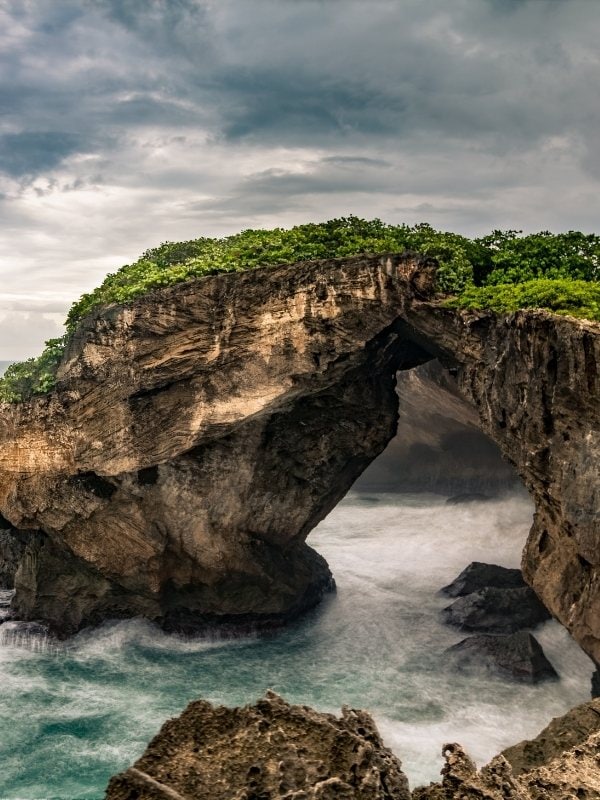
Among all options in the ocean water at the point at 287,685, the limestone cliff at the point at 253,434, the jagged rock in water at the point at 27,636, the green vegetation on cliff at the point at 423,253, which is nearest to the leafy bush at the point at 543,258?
the green vegetation on cliff at the point at 423,253

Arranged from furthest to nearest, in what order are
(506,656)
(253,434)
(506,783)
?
(253,434) → (506,656) → (506,783)

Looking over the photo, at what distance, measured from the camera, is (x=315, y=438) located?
20.4 metres

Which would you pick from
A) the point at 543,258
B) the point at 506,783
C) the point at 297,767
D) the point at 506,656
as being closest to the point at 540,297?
the point at 543,258

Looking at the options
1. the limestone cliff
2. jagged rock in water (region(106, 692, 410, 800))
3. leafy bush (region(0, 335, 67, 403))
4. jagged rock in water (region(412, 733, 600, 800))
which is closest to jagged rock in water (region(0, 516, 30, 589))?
the limestone cliff

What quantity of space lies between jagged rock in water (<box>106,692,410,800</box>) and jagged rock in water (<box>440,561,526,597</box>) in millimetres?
16971

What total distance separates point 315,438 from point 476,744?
29.7 feet

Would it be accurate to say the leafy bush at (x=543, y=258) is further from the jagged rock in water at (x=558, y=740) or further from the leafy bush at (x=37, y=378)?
the leafy bush at (x=37, y=378)

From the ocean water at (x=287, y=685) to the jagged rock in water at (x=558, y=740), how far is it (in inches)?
111

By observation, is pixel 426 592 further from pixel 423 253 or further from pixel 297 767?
pixel 297 767

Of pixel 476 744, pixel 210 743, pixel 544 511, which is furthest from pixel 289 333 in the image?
pixel 210 743

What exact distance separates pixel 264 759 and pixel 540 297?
34.5 ft

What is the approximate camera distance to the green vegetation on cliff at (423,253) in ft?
48.2

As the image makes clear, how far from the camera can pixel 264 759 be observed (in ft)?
22.1

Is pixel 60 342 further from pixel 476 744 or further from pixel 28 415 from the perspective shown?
pixel 476 744
